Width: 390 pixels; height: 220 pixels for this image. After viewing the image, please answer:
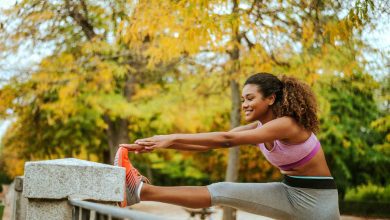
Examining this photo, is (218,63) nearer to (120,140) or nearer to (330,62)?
(330,62)

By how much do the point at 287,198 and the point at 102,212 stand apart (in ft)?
5.64

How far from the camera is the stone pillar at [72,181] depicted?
3092 millimetres

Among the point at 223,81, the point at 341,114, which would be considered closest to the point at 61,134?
the point at 223,81

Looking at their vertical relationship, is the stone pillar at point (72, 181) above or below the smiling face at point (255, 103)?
below

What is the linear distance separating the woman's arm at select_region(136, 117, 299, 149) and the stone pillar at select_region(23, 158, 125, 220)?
1.05 feet

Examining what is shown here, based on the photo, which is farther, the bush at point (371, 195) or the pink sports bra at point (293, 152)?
the bush at point (371, 195)

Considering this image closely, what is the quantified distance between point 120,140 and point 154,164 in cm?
1067

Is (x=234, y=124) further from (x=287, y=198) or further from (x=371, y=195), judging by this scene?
(x=371, y=195)

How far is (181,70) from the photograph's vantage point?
13719mm

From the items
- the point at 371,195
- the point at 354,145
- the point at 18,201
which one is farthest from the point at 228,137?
the point at 354,145

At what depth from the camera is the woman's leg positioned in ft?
11.1

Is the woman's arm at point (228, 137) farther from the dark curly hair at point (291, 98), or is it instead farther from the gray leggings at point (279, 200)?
the gray leggings at point (279, 200)

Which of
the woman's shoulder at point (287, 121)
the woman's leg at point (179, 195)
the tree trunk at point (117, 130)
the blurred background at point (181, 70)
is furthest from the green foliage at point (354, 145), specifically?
the woman's leg at point (179, 195)

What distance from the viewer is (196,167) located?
26.3 metres
